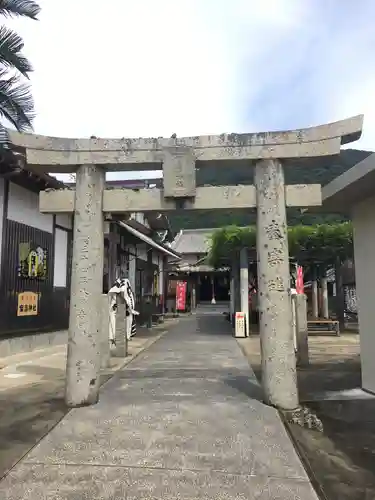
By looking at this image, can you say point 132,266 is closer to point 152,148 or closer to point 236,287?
point 236,287

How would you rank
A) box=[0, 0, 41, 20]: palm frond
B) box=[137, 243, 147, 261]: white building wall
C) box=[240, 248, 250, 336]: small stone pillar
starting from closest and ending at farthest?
1. box=[0, 0, 41, 20]: palm frond
2. box=[240, 248, 250, 336]: small stone pillar
3. box=[137, 243, 147, 261]: white building wall

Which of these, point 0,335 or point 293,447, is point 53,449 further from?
point 0,335

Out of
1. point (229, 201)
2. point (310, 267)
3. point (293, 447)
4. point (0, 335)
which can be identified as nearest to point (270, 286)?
point (229, 201)

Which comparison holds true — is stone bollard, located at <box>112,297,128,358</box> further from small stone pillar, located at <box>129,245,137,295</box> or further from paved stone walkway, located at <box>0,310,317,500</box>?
small stone pillar, located at <box>129,245,137,295</box>

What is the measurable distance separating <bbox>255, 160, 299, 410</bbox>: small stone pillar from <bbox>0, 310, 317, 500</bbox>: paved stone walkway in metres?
0.41

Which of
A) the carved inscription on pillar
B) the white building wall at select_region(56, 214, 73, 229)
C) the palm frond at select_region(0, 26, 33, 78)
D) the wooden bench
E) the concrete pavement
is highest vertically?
the palm frond at select_region(0, 26, 33, 78)

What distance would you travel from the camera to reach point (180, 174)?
20.5ft

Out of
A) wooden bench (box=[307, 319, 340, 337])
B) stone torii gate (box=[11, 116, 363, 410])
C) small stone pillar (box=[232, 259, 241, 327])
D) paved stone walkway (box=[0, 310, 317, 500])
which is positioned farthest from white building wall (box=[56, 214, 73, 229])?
wooden bench (box=[307, 319, 340, 337])

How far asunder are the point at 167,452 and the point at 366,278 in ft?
15.3

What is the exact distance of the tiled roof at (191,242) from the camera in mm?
41125

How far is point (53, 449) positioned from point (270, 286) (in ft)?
11.8

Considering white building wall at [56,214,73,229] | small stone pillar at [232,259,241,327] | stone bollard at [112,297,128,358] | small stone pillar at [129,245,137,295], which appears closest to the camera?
stone bollard at [112,297,128,358]

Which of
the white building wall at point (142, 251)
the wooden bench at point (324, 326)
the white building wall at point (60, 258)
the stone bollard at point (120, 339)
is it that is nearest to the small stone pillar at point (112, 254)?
the white building wall at point (60, 258)

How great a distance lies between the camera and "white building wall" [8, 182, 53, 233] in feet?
36.1
